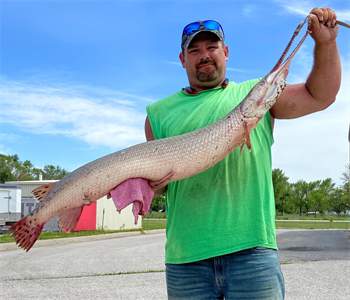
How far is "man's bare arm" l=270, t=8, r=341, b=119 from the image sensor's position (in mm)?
2252

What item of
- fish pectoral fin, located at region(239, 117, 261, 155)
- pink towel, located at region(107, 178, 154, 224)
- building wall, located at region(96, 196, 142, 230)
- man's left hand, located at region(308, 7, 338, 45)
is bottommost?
building wall, located at region(96, 196, 142, 230)

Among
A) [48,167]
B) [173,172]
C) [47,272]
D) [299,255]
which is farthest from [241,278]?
[48,167]

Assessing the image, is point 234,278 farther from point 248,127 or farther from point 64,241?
point 64,241

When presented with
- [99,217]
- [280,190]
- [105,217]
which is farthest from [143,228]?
[280,190]

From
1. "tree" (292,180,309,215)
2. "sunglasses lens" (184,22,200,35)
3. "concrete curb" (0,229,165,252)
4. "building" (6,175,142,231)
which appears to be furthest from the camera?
"tree" (292,180,309,215)

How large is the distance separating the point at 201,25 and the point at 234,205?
1354 mm

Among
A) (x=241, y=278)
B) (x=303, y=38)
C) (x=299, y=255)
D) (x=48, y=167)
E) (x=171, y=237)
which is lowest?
(x=299, y=255)

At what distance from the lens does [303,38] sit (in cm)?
225

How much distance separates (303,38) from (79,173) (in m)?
1.65

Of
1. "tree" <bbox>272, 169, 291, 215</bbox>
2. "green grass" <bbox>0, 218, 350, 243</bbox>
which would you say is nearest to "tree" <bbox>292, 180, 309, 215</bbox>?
"tree" <bbox>272, 169, 291, 215</bbox>

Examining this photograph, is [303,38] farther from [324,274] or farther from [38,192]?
[324,274]

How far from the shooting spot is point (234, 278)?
6.97ft

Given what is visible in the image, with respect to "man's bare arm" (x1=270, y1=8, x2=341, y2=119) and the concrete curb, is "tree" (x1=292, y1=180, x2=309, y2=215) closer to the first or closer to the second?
the concrete curb

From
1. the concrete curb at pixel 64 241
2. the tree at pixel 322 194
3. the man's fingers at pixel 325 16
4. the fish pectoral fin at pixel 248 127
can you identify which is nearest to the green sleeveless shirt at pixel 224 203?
the fish pectoral fin at pixel 248 127
